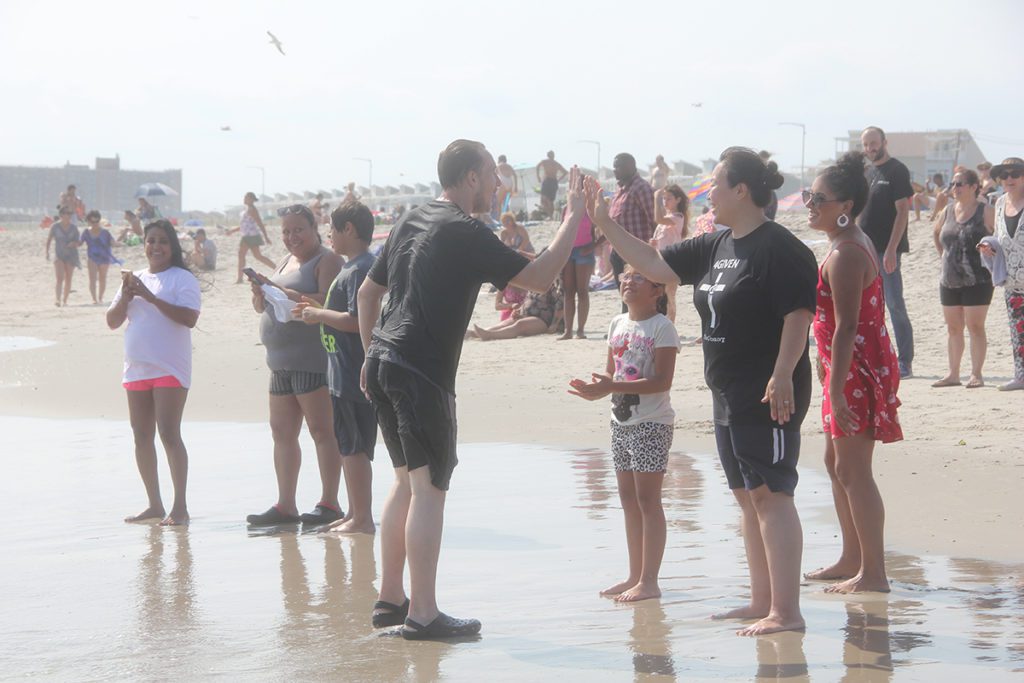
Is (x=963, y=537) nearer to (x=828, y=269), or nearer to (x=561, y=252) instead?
(x=828, y=269)

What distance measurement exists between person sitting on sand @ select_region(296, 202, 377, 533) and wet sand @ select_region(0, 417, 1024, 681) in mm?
265

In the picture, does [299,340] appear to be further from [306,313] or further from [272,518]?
[306,313]

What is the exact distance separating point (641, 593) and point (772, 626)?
729mm

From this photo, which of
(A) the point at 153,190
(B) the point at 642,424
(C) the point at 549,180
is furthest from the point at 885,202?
(A) the point at 153,190

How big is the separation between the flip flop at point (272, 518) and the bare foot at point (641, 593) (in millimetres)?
2574

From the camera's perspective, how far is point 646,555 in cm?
549

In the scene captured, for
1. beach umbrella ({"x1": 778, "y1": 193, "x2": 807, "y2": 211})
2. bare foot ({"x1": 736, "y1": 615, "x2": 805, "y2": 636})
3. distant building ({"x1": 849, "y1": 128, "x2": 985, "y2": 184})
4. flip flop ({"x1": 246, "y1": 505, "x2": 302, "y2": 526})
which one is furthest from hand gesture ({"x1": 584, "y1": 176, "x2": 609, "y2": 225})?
distant building ({"x1": 849, "y1": 128, "x2": 985, "y2": 184})

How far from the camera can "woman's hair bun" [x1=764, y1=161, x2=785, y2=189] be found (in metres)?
5.01

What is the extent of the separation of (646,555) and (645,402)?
0.63m

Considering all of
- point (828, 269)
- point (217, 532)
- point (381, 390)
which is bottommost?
point (217, 532)

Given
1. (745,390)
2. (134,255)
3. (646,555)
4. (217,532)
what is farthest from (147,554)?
(134,255)

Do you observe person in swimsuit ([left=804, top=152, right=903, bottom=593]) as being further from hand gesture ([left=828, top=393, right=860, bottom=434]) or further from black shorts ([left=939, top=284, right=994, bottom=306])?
black shorts ([left=939, top=284, right=994, bottom=306])

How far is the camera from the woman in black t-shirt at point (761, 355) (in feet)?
15.8

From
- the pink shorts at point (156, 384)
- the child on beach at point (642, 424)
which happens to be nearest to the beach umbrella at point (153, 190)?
the pink shorts at point (156, 384)
